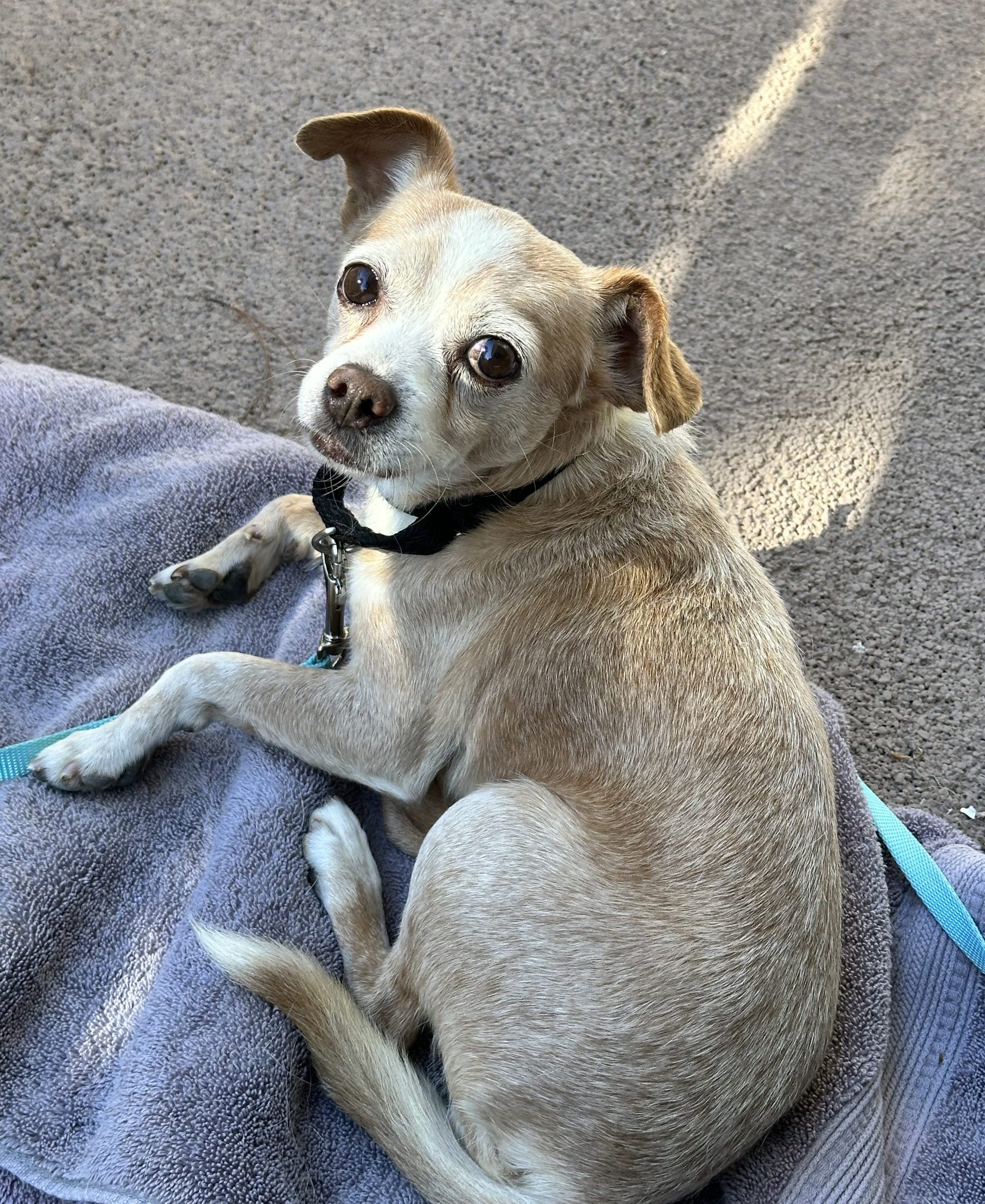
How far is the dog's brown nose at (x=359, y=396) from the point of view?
5.50 ft

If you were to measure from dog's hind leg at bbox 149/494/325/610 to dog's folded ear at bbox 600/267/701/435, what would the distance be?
908mm

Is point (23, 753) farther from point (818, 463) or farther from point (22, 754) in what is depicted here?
point (818, 463)

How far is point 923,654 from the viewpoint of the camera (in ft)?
9.32

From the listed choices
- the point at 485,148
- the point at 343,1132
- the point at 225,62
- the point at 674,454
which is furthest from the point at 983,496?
the point at 225,62

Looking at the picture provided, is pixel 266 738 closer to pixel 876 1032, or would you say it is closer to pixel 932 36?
pixel 876 1032

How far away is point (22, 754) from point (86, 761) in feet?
0.46

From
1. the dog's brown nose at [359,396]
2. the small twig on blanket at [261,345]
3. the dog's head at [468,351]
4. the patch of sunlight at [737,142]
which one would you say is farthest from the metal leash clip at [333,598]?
the patch of sunlight at [737,142]

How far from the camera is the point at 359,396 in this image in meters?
1.68

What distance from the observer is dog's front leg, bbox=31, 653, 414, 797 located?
2010mm

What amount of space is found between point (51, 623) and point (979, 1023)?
2352 millimetres

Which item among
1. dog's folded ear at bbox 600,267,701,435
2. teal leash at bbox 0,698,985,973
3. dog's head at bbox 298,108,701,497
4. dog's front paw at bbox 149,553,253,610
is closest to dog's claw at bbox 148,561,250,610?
dog's front paw at bbox 149,553,253,610

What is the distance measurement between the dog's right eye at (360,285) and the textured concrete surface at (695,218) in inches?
47.4

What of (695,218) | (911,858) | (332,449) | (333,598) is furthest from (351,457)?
(695,218)

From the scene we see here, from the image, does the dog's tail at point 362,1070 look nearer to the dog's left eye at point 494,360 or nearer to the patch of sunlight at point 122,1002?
the patch of sunlight at point 122,1002
